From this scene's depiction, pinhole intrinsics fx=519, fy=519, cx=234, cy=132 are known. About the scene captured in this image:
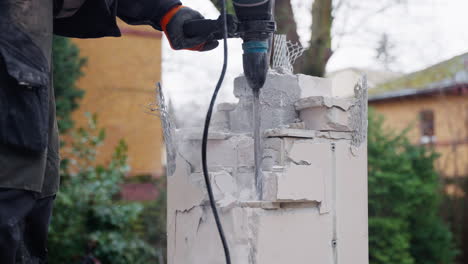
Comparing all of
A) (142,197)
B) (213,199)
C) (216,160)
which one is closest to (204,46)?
(216,160)

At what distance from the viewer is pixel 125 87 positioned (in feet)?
26.6

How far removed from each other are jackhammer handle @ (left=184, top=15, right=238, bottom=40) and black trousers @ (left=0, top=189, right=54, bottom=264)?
2.28 feet

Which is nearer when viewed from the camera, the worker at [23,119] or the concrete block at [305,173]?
the worker at [23,119]

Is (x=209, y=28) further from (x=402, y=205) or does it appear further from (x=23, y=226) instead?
(x=402, y=205)

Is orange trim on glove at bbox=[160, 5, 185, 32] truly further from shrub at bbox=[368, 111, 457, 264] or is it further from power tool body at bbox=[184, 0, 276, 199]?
shrub at bbox=[368, 111, 457, 264]

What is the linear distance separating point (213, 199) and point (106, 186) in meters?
3.88

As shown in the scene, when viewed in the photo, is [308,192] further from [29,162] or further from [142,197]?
[142,197]

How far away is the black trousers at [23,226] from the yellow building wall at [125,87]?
6.39 meters

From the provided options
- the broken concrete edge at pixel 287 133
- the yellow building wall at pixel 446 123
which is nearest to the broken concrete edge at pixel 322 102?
the broken concrete edge at pixel 287 133

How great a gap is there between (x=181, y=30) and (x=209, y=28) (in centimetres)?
11

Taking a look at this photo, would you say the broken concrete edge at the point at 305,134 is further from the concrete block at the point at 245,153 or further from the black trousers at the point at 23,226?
the black trousers at the point at 23,226

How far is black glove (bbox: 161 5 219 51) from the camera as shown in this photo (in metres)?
1.74

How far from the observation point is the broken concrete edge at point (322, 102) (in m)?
1.96

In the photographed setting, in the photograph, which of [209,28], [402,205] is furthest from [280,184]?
[402,205]
